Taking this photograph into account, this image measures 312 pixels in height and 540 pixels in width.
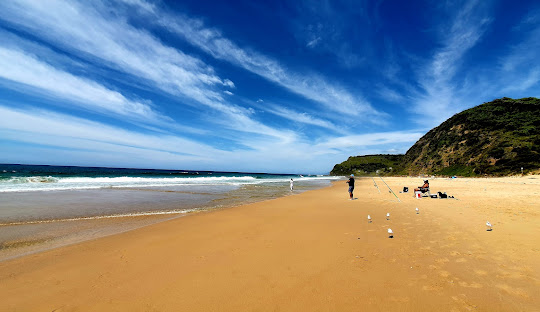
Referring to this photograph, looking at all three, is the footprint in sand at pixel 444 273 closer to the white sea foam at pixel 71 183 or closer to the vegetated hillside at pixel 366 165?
the white sea foam at pixel 71 183

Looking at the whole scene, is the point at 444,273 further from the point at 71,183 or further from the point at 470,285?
the point at 71,183

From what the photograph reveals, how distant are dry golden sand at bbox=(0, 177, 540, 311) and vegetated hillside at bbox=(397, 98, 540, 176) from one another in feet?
172

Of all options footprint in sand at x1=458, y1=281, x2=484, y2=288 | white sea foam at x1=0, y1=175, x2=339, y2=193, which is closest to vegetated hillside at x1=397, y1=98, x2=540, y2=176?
white sea foam at x1=0, y1=175, x2=339, y2=193

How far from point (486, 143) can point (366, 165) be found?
80.2 meters

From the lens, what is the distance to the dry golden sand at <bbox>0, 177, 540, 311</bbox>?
3.60 meters

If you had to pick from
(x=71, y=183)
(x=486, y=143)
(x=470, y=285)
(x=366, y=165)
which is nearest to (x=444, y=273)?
(x=470, y=285)

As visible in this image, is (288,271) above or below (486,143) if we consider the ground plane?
below

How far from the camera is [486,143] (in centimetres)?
5372

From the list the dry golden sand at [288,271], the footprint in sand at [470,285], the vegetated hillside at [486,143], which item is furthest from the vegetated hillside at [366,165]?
the footprint in sand at [470,285]

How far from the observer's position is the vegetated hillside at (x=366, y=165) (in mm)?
126438

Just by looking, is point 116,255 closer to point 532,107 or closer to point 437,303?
point 437,303

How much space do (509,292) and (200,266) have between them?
226 inches

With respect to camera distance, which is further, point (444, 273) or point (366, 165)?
point (366, 165)

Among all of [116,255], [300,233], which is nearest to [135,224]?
[116,255]
